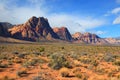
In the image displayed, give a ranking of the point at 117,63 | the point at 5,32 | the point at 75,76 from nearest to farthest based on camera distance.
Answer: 1. the point at 75,76
2. the point at 117,63
3. the point at 5,32

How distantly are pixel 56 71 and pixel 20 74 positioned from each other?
9.47 feet

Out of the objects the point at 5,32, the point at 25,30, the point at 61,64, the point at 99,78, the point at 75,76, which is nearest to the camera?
the point at 99,78

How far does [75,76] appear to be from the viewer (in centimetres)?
1384

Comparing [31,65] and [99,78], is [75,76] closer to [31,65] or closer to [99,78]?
[99,78]

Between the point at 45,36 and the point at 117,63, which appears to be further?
the point at 45,36

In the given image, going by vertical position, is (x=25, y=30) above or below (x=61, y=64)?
above

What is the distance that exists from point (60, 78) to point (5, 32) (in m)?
163

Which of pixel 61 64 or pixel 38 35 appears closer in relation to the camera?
pixel 61 64

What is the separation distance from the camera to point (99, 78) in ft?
41.9

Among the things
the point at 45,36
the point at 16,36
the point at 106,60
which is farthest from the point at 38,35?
the point at 106,60

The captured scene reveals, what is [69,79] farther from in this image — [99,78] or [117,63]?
[117,63]

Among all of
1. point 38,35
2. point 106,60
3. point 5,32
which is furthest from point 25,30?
point 106,60

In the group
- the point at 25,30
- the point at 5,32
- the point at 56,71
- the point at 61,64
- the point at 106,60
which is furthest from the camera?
the point at 25,30

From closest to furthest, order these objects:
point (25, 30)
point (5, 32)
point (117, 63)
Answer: point (117, 63) < point (5, 32) < point (25, 30)
